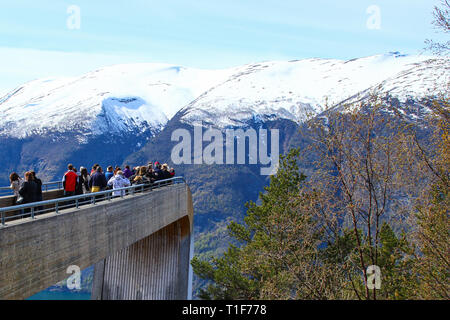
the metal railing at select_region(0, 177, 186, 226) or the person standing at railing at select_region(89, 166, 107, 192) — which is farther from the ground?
the person standing at railing at select_region(89, 166, 107, 192)

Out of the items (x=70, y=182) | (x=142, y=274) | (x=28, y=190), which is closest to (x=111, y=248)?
(x=70, y=182)

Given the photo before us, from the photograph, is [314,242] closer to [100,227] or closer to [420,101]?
[420,101]

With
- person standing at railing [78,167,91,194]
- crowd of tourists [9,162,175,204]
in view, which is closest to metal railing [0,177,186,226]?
A: crowd of tourists [9,162,175,204]

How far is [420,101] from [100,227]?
8528 mm

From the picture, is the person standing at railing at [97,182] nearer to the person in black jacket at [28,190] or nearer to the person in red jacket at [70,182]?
the person in red jacket at [70,182]

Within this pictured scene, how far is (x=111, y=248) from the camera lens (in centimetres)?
1314

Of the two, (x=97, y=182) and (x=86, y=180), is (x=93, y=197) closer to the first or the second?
(x=97, y=182)

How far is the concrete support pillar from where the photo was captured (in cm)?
2477

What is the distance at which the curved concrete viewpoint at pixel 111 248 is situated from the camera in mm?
8836

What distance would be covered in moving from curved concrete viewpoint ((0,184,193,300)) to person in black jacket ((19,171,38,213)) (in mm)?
695

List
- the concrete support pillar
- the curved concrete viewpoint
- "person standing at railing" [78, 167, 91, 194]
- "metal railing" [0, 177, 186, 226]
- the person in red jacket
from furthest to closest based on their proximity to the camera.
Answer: the concrete support pillar
"person standing at railing" [78, 167, 91, 194]
the person in red jacket
"metal railing" [0, 177, 186, 226]
the curved concrete viewpoint

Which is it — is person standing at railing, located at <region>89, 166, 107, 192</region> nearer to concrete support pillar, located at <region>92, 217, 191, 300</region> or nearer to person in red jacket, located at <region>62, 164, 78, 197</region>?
person in red jacket, located at <region>62, 164, 78, 197</region>

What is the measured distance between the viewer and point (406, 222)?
520 inches
